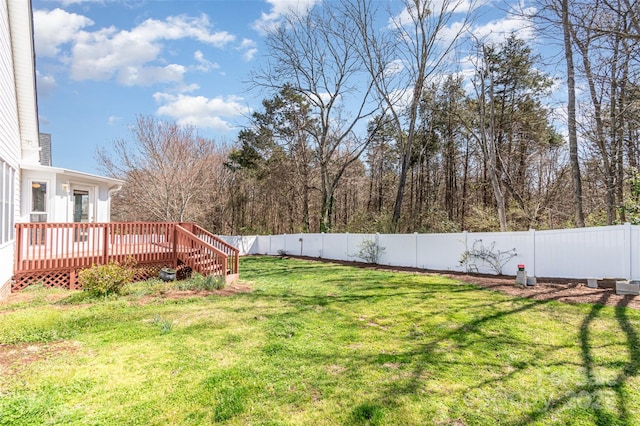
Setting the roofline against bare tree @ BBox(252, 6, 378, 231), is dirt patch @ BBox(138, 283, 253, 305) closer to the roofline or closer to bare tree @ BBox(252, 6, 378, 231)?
the roofline

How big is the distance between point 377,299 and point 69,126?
67.4 ft

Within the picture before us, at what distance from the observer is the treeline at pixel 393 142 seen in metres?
13.6

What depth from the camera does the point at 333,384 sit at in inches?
122

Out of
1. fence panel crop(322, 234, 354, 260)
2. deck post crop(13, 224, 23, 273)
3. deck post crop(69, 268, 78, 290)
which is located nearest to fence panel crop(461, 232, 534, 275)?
fence panel crop(322, 234, 354, 260)

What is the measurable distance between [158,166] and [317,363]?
18978mm

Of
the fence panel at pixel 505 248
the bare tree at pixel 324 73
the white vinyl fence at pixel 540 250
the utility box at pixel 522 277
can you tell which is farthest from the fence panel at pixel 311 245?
the utility box at pixel 522 277

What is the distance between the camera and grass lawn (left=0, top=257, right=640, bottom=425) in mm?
2631

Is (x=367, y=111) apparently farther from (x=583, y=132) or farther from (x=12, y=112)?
(x=12, y=112)

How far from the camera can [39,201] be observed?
9555mm

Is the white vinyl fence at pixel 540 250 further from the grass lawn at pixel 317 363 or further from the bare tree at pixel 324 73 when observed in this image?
the bare tree at pixel 324 73

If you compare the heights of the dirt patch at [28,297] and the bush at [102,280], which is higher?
the bush at [102,280]

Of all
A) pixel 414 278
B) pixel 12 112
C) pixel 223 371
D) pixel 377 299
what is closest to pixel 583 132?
pixel 414 278

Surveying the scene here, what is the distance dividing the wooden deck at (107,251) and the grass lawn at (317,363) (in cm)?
155

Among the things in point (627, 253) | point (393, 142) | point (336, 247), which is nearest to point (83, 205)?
point (336, 247)
